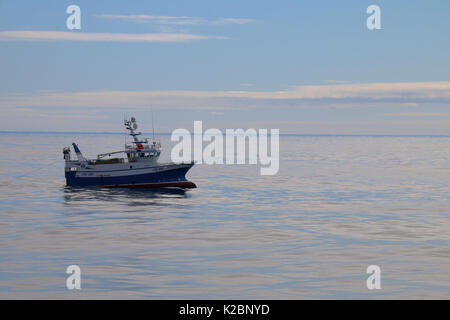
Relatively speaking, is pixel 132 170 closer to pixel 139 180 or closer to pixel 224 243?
pixel 139 180

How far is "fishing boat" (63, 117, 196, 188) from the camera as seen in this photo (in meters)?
84.8

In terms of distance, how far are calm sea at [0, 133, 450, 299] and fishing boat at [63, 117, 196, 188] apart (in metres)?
2.67

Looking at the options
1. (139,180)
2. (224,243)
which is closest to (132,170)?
(139,180)

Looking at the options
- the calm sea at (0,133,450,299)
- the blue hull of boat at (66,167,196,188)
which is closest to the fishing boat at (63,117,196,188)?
the blue hull of boat at (66,167,196,188)

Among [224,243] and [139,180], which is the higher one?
[139,180]

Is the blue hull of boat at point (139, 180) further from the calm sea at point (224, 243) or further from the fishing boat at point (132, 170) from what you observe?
the calm sea at point (224, 243)

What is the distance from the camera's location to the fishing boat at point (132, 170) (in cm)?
8475

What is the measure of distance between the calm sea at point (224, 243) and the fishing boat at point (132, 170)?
2673 mm

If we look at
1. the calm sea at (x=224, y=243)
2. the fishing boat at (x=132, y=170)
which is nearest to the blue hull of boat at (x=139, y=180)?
the fishing boat at (x=132, y=170)

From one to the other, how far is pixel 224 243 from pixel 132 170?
1773 inches

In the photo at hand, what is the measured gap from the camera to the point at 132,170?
281ft
